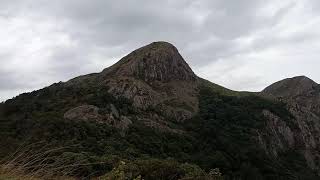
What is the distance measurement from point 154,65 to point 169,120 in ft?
68.2

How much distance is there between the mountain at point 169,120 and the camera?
112m

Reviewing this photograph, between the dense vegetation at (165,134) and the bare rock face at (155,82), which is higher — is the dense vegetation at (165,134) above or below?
below

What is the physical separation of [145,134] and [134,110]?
484 inches

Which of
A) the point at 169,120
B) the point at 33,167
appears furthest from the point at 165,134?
the point at 33,167

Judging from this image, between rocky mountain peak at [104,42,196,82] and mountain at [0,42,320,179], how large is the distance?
32 cm

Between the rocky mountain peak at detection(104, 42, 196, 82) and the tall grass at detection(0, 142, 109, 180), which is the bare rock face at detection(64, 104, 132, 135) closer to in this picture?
the rocky mountain peak at detection(104, 42, 196, 82)

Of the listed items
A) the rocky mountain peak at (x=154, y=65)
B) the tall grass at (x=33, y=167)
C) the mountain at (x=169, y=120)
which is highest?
the rocky mountain peak at (x=154, y=65)

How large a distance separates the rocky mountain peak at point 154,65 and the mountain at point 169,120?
1.06 feet

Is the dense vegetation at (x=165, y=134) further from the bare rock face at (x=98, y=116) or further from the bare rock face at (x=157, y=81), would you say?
the bare rock face at (x=157, y=81)

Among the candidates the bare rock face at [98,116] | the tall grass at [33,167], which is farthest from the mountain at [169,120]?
the tall grass at [33,167]

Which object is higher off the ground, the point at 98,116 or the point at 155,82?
the point at 155,82

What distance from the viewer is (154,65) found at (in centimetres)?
15712

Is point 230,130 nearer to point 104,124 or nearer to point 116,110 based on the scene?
point 116,110

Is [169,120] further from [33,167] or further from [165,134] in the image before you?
[33,167]
